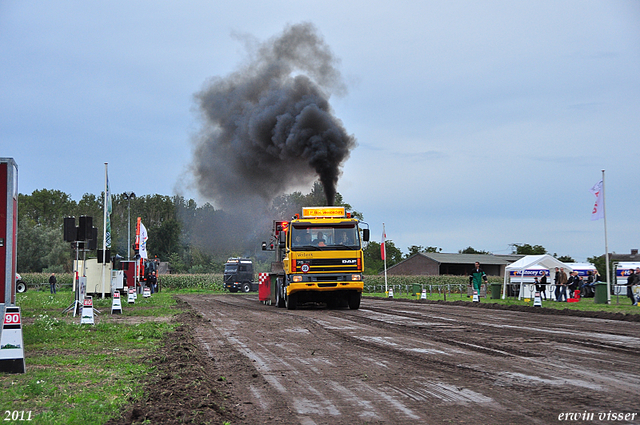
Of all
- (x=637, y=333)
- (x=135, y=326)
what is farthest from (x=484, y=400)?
(x=135, y=326)

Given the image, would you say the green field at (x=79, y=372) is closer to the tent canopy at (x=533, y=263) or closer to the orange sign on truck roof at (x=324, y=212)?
the orange sign on truck roof at (x=324, y=212)

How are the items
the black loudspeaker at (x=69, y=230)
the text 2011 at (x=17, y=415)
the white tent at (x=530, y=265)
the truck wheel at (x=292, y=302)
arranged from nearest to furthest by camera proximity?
the text 2011 at (x=17, y=415), the black loudspeaker at (x=69, y=230), the truck wheel at (x=292, y=302), the white tent at (x=530, y=265)

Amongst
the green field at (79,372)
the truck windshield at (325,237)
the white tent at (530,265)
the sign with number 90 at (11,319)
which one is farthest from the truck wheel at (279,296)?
the sign with number 90 at (11,319)

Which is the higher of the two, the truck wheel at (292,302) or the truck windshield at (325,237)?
the truck windshield at (325,237)

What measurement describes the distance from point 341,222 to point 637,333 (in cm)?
1050

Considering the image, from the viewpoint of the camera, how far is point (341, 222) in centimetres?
2120

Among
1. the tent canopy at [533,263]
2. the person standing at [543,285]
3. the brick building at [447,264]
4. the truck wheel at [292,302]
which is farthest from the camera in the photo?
the brick building at [447,264]

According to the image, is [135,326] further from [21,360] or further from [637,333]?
[637,333]

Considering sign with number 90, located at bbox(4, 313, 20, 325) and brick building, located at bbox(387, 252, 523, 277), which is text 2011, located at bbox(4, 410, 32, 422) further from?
brick building, located at bbox(387, 252, 523, 277)

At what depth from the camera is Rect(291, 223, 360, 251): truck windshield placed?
2102 centimetres

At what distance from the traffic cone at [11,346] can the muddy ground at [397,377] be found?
189cm

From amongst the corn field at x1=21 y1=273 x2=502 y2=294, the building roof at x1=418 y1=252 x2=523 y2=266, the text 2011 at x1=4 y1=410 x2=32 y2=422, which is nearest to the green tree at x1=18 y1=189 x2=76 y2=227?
the corn field at x1=21 y1=273 x2=502 y2=294

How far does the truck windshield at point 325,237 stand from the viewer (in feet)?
68.9

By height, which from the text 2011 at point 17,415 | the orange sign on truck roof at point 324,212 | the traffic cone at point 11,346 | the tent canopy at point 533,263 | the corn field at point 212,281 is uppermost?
the orange sign on truck roof at point 324,212
